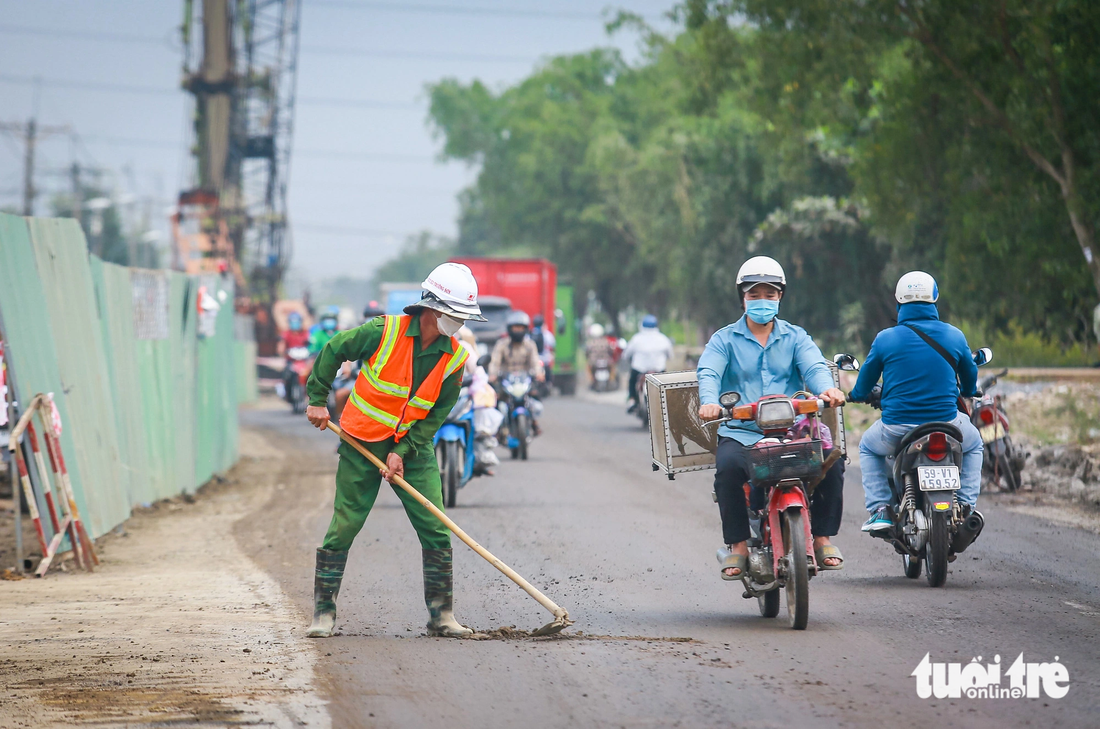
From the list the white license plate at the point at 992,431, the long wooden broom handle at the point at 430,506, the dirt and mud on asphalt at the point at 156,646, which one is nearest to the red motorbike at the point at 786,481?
the long wooden broom handle at the point at 430,506

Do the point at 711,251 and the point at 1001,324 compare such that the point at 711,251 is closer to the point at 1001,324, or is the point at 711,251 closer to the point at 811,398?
the point at 1001,324

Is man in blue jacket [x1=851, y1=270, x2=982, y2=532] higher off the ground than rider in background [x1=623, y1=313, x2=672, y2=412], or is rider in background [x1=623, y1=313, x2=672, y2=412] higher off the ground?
man in blue jacket [x1=851, y1=270, x2=982, y2=532]

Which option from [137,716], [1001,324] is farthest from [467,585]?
[1001,324]

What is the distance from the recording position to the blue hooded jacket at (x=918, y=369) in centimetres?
832

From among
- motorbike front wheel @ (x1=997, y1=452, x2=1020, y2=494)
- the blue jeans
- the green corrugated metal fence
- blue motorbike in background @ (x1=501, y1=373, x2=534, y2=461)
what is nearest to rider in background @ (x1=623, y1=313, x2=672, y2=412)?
blue motorbike in background @ (x1=501, y1=373, x2=534, y2=461)

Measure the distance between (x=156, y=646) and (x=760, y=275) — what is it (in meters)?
3.59

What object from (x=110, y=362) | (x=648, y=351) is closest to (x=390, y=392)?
(x=110, y=362)

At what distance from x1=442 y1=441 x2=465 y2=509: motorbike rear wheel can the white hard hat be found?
231 inches

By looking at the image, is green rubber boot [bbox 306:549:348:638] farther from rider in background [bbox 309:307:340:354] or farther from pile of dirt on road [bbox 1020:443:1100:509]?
rider in background [bbox 309:307:340:354]

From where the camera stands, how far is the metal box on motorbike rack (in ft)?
24.7

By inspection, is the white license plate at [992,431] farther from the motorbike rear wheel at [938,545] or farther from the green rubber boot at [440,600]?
the green rubber boot at [440,600]

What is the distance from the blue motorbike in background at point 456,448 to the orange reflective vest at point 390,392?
18.5 feet

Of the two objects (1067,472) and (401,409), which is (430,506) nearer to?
(401,409)

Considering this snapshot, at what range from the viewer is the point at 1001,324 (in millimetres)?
30750
